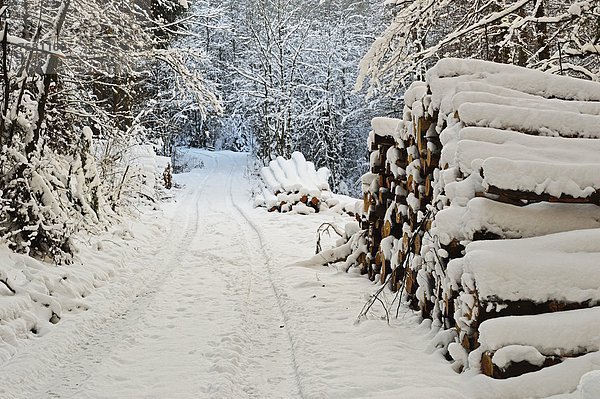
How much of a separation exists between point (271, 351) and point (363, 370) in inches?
33.4

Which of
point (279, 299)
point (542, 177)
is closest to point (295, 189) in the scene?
point (279, 299)

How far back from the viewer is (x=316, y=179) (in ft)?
54.1

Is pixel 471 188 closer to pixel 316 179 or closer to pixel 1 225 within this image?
pixel 1 225

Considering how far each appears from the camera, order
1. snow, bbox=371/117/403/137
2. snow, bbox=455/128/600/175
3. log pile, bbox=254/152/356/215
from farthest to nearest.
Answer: log pile, bbox=254/152/356/215
snow, bbox=371/117/403/137
snow, bbox=455/128/600/175

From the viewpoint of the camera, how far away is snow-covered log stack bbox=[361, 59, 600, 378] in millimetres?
3355

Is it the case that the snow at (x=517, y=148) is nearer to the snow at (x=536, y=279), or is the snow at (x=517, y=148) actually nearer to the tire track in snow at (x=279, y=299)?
the snow at (x=536, y=279)

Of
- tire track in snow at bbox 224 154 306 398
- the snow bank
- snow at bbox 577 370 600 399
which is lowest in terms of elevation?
tire track in snow at bbox 224 154 306 398

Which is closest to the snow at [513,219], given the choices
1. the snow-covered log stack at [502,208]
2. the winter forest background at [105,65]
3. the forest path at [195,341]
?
the snow-covered log stack at [502,208]

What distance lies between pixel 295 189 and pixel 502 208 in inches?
445

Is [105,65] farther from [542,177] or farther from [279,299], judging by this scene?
[542,177]

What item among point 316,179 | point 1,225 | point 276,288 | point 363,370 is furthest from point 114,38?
point 316,179

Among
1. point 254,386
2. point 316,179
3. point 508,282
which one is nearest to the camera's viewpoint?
point 508,282

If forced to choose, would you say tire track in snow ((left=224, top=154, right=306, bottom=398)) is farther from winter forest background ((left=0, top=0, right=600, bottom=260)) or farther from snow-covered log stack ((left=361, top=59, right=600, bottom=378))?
winter forest background ((left=0, top=0, right=600, bottom=260))

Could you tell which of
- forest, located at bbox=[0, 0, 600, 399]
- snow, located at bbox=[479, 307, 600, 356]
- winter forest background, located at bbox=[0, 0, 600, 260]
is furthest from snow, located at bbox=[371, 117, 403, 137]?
snow, located at bbox=[479, 307, 600, 356]
